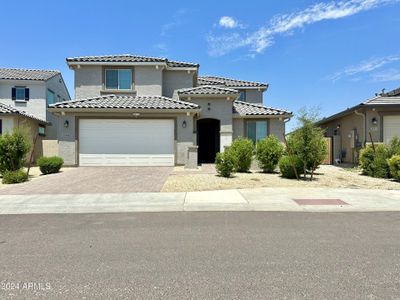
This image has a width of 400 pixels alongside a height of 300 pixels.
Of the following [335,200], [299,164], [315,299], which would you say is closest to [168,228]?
[315,299]

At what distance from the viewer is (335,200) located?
8812 millimetres

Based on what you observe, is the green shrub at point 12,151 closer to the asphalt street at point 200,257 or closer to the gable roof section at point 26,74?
the asphalt street at point 200,257

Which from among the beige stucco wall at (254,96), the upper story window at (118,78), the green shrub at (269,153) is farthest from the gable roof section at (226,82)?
the green shrub at (269,153)

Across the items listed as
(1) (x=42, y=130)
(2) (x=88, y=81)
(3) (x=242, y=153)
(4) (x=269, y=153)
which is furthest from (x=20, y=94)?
(4) (x=269, y=153)

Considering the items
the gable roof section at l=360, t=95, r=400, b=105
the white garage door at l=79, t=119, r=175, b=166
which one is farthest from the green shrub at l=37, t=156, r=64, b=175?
the gable roof section at l=360, t=95, r=400, b=105

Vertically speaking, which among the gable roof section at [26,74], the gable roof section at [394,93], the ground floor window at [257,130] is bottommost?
the ground floor window at [257,130]

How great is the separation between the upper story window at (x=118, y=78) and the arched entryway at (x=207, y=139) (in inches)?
220

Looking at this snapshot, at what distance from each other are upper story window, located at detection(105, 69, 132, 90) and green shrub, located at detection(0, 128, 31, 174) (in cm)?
776

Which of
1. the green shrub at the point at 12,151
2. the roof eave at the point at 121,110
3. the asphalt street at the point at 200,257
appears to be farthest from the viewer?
the roof eave at the point at 121,110

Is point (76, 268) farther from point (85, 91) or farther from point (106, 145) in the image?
point (85, 91)

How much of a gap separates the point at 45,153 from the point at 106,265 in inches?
736

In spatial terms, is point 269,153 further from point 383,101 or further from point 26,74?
A: point 26,74

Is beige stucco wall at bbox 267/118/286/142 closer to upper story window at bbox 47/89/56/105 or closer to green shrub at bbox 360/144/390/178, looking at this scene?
green shrub at bbox 360/144/390/178

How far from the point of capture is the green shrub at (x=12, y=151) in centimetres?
1300
